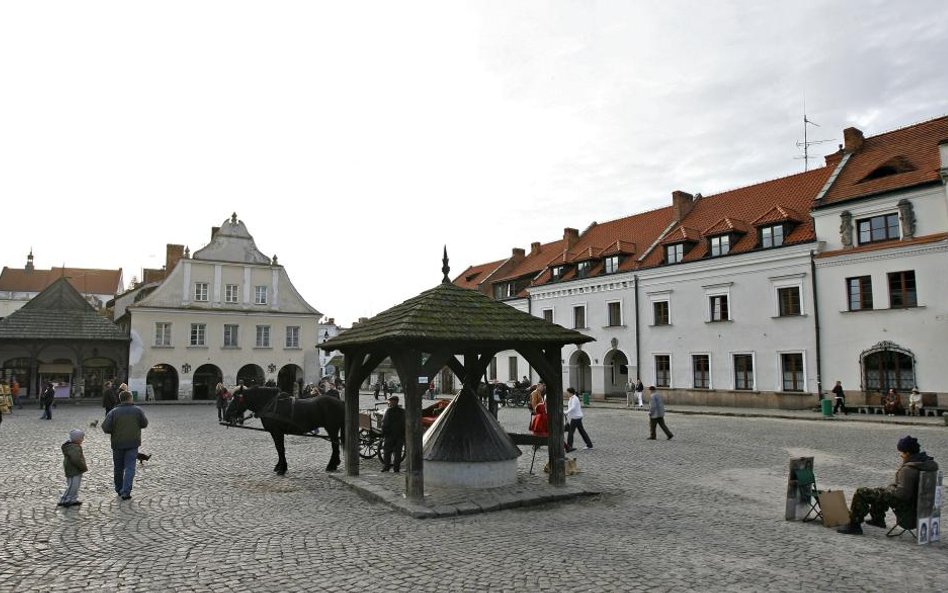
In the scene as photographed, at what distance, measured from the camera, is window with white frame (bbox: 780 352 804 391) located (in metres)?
30.1

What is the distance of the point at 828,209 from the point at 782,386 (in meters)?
8.66

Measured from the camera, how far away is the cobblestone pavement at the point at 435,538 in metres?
6.24

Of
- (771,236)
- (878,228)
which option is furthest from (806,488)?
(771,236)

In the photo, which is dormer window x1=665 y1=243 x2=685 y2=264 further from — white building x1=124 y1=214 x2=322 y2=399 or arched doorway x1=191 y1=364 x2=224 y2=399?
arched doorway x1=191 y1=364 x2=224 y2=399

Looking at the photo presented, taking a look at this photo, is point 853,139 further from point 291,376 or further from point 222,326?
point 222,326

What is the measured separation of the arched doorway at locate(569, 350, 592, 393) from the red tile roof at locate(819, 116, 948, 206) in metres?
17.7

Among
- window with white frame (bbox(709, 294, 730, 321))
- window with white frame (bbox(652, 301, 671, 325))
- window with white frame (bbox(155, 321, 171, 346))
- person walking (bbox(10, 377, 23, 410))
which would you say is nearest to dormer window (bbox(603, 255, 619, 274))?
window with white frame (bbox(652, 301, 671, 325))

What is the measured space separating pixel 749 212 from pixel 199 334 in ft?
115

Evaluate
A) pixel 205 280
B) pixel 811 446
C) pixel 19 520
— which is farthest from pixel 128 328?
pixel 811 446

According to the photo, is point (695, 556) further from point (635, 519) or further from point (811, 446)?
point (811, 446)

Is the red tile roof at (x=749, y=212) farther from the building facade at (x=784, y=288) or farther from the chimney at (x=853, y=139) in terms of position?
the chimney at (x=853, y=139)

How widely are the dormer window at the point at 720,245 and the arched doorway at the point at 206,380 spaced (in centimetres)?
3179

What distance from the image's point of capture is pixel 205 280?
41719mm

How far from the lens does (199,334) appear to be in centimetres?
4141
